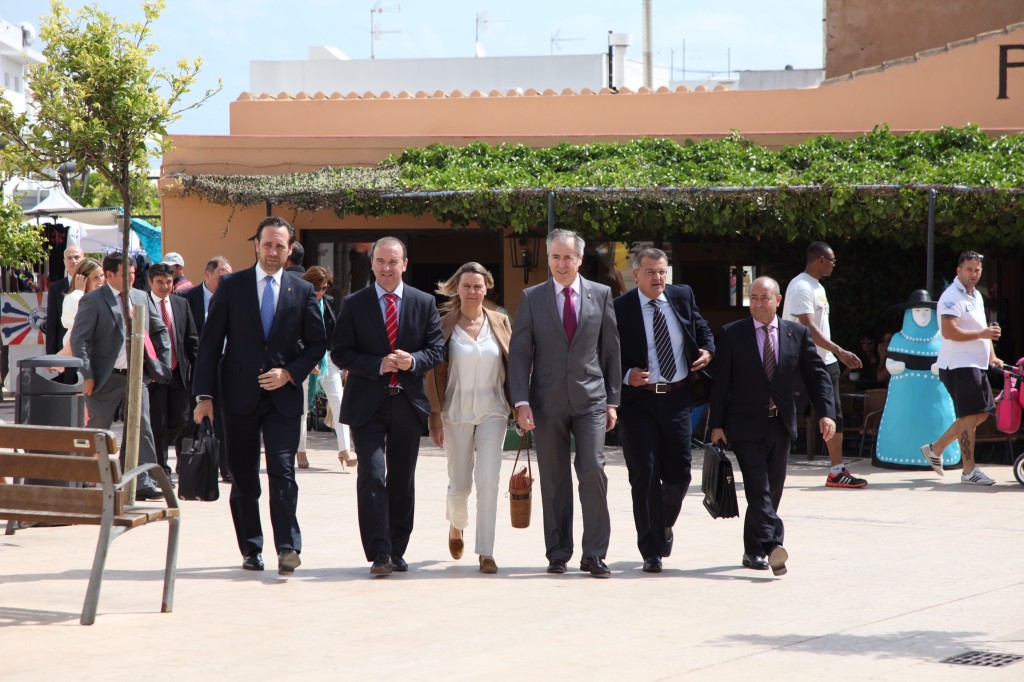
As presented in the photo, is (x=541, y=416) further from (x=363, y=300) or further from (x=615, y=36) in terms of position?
(x=615, y=36)

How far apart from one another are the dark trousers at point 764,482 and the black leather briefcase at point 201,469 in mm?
2822

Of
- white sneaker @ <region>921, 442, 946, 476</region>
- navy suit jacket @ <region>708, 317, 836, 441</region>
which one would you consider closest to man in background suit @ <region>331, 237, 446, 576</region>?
navy suit jacket @ <region>708, 317, 836, 441</region>

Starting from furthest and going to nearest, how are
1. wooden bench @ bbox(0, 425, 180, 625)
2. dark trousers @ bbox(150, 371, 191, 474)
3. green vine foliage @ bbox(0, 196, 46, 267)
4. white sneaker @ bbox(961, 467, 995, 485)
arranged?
1. green vine foliage @ bbox(0, 196, 46, 267)
2. white sneaker @ bbox(961, 467, 995, 485)
3. dark trousers @ bbox(150, 371, 191, 474)
4. wooden bench @ bbox(0, 425, 180, 625)

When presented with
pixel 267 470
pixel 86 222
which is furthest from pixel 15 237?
pixel 267 470

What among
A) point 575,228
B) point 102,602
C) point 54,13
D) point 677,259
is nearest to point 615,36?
point 677,259

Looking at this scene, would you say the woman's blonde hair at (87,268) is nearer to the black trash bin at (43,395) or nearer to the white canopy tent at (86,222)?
the black trash bin at (43,395)

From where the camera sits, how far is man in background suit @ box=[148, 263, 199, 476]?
10.4 meters

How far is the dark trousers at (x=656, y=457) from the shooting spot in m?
7.46

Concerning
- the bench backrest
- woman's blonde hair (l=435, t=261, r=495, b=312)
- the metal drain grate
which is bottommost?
the metal drain grate

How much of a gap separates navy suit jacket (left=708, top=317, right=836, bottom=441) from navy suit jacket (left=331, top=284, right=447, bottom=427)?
1.55m

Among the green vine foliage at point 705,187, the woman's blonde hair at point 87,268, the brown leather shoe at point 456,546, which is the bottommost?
the brown leather shoe at point 456,546

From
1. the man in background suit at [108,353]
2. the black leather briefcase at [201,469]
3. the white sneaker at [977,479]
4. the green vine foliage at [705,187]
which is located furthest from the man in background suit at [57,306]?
the white sneaker at [977,479]

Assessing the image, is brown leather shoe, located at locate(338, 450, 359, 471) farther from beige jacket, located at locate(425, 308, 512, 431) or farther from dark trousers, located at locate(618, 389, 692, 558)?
dark trousers, located at locate(618, 389, 692, 558)

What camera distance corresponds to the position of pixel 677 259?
17.1m
